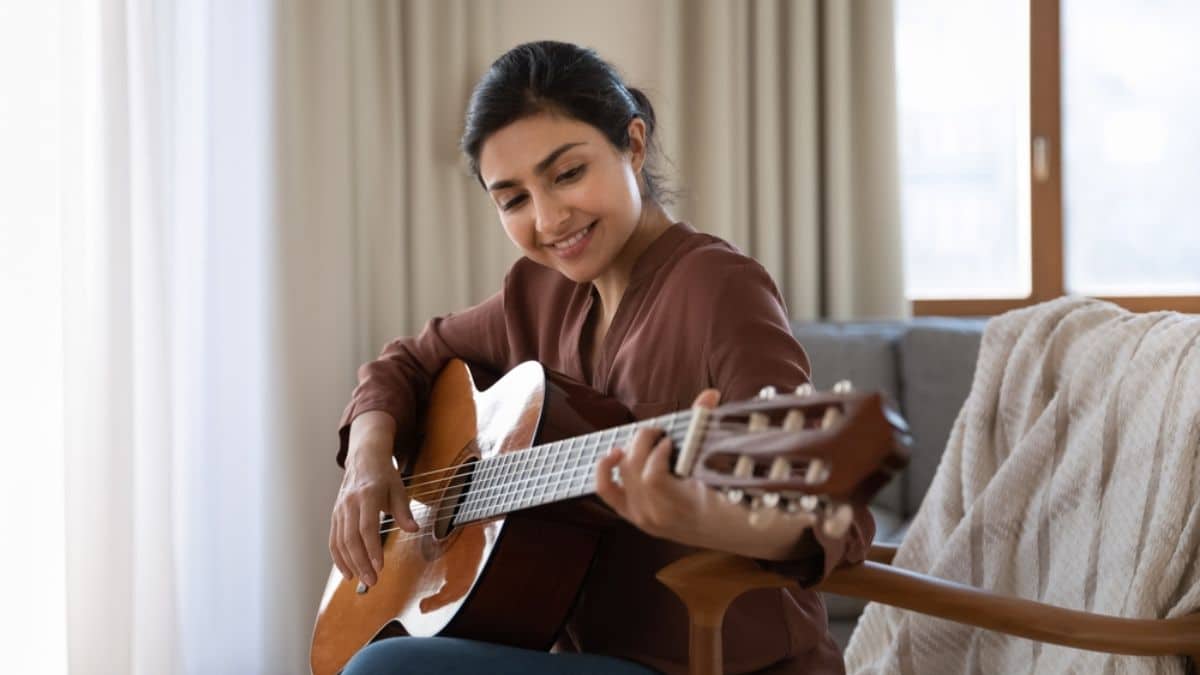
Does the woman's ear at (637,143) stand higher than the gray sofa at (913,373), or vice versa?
the woman's ear at (637,143)

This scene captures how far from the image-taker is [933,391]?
2.68 metres

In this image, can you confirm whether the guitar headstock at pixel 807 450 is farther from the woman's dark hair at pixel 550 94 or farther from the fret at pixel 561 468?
the woman's dark hair at pixel 550 94

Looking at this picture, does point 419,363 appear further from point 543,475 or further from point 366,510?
point 543,475

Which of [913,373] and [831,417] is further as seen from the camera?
[913,373]

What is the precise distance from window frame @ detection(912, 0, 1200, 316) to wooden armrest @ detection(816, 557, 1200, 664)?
2247mm

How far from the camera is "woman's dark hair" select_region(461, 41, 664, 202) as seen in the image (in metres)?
1.38

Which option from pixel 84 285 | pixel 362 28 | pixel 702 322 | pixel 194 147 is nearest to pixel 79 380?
pixel 84 285

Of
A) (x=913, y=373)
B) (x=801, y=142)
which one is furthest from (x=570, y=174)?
(x=801, y=142)

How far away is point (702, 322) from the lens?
4.05 ft

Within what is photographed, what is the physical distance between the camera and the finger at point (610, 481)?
966 millimetres

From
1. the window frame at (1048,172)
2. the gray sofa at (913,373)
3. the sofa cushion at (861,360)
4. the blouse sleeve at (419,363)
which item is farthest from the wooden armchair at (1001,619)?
the window frame at (1048,172)

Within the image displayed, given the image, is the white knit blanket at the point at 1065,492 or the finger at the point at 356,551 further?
the finger at the point at 356,551

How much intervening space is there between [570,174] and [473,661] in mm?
545

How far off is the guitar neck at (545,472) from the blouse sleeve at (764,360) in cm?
12
